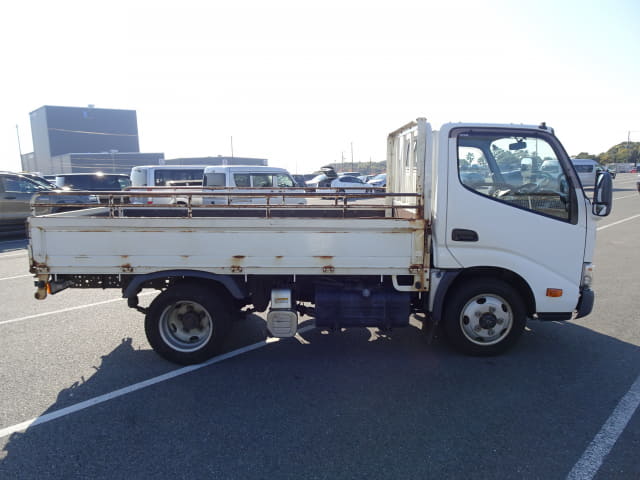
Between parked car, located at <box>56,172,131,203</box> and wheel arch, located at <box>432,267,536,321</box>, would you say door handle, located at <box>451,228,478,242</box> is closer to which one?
wheel arch, located at <box>432,267,536,321</box>

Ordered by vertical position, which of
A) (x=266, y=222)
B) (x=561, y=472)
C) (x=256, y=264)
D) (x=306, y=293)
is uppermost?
(x=266, y=222)

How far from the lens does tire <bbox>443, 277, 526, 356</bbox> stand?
4.44 metres

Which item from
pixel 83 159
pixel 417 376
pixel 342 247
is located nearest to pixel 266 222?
pixel 342 247

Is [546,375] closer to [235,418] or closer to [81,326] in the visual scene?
[235,418]

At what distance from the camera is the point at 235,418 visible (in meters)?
3.46

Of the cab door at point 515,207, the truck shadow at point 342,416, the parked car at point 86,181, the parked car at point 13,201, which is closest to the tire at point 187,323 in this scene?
the truck shadow at point 342,416

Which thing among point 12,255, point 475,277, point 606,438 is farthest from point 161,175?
point 606,438

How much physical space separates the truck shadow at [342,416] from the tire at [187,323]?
0.83 feet

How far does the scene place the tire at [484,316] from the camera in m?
4.44

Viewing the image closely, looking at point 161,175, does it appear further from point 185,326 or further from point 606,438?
point 606,438

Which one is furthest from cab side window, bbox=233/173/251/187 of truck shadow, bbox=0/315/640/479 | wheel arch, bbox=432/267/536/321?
wheel arch, bbox=432/267/536/321

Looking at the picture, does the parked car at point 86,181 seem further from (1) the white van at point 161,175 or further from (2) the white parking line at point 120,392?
(2) the white parking line at point 120,392

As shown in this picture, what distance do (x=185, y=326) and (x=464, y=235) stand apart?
298 cm

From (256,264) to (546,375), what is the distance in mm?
2995
